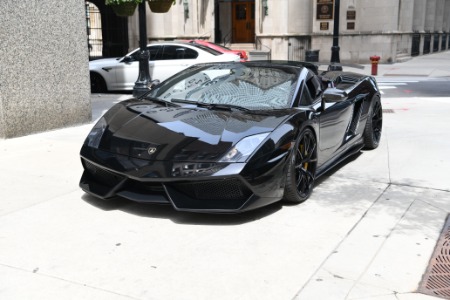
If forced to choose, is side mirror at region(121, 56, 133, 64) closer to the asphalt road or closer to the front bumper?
the asphalt road

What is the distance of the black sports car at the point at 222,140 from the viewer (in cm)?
442

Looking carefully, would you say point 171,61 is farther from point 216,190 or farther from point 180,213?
point 216,190

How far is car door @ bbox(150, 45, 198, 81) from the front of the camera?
1448 cm

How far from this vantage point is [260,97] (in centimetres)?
548

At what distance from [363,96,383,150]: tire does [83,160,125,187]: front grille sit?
4.04m

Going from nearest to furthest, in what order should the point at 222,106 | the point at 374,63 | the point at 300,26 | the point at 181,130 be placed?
the point at 181,130 < the point at 222,106 < the point at 374,63 < the point at 300,26

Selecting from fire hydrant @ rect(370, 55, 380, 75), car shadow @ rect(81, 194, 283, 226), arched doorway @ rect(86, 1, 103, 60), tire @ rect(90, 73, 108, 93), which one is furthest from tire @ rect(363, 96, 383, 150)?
arched doorway @ rect(86, 1, 103, 60)

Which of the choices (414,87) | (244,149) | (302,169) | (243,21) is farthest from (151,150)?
(243,21)

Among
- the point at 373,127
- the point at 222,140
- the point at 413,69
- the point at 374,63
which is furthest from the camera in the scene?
the point at 413,69

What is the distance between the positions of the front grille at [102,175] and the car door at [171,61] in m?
9.60

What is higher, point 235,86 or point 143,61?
point 235,86

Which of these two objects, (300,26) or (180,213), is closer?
(180,213)

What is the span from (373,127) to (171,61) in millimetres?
8092

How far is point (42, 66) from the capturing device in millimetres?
8359
